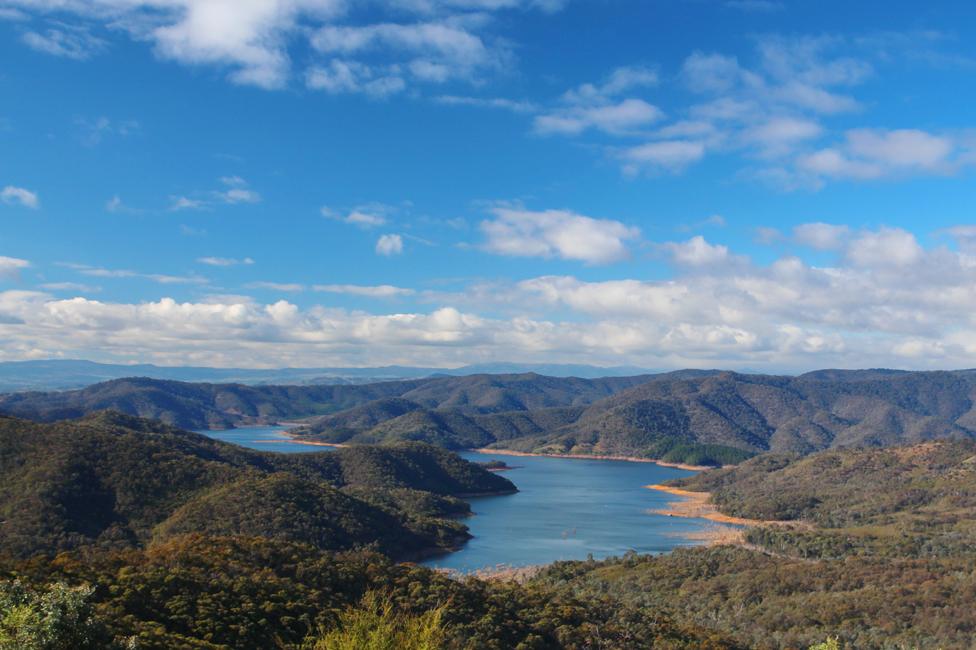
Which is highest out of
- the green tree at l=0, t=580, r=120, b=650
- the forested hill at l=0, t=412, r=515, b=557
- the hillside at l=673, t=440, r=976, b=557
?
the green tree at l=0, t=580, r=120, b=650

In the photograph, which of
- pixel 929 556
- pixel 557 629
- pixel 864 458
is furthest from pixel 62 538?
pixel 864 458

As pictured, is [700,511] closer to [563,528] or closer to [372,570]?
[563,528]

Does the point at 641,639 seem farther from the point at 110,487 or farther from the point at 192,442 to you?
the point at 192,442

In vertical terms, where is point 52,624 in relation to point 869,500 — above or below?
above

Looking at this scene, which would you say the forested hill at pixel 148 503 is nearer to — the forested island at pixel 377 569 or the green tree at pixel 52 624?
the forested island at pixel 377 569

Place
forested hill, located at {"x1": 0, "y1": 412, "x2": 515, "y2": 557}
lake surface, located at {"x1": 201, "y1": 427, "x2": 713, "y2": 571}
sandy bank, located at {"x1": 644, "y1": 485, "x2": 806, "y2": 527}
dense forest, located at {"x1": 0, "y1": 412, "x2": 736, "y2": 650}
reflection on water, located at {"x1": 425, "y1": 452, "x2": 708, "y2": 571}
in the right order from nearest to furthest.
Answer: dense forest, located at {"x1": 0, "y1": 412, "x2": 736, "y2": 650}
forested hill, located at {"x1": 0, "y1": 412, "x2": 515, "y2": 557}
lake surface, located at {"x1": 201, "y1": 427, "x2": 713, "y2": 571}
reflection on water, located at {"x1": 425, "y1": 452, "x2": 708, "y2": 571}
sandy bank, located at {"x1": 644, "y1": 485, "x2": 806, "y2": 527}

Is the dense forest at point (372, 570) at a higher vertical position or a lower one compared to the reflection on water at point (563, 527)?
Result: higher

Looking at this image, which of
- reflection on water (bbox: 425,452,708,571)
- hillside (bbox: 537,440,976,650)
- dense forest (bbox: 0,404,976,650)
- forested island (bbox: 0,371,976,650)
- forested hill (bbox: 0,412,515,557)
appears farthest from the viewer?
reflection on water (bbox: 425,452,708,571)

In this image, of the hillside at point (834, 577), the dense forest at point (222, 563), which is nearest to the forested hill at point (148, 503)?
the dense forest at point (222, 563)

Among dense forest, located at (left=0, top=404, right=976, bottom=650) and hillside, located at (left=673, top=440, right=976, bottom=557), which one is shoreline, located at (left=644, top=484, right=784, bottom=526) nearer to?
hillside, located at (left=673, top=440, right=976, bottom=557)

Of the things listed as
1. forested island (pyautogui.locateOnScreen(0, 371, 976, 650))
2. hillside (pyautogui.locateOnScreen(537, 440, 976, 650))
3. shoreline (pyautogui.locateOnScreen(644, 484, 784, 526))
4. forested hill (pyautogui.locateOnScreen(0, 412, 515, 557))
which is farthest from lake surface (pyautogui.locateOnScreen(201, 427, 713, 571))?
hillside (pyautogui.locateOnScreen(537, 440, 976, 650))

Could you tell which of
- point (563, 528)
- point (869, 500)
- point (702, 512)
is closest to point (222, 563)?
point (563, 528)
